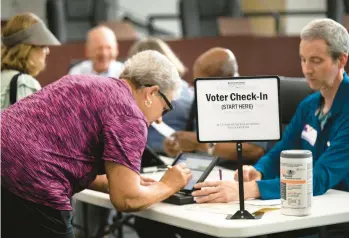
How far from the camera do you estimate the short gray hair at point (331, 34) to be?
3119mm

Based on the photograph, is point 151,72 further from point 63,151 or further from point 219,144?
point 219,144

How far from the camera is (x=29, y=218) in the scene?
8.89 feet

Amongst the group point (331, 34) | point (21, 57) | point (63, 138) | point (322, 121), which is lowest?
point (322, 121)

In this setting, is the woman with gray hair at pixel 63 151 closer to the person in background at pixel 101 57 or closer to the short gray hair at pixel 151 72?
the short gray hair at pixel 151 72

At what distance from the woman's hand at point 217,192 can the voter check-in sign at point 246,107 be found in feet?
0.86

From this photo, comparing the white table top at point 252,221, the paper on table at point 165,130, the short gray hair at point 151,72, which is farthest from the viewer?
the paper on table at point 165,130

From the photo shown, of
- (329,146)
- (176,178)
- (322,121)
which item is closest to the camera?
(176,178)

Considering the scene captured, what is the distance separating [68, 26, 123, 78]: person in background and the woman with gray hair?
3802 millimetres

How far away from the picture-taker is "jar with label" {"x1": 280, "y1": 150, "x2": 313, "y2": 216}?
2.65 m

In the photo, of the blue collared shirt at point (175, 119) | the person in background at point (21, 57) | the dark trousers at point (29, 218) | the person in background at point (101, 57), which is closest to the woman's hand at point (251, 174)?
the dark trousers at point (29, 218)

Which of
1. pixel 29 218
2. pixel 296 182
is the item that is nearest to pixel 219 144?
pixel 296 182

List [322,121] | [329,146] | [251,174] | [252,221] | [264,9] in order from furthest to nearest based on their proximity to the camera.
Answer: [264,9]
[251,174]
[322,121]
[329,146]
[252,221]

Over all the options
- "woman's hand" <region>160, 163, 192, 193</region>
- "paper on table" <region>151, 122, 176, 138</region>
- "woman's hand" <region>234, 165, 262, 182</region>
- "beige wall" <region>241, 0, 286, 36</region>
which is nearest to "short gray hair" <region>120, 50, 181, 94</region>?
"woman's hand" <region>160, 163, 192, 193</region>

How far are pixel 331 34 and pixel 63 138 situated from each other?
1.14 metres
